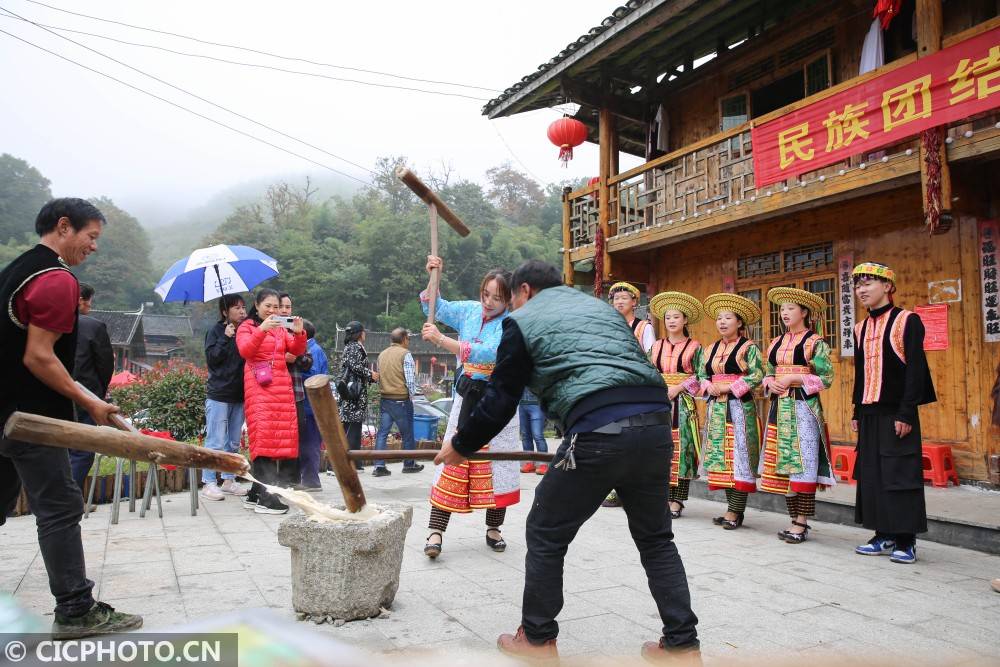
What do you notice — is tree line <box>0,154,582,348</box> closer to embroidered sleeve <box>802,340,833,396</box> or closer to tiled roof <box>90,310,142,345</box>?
tiled roof <box>90,310,142,345</box>

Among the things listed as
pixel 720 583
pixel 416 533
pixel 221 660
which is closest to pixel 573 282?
pixel 416 533

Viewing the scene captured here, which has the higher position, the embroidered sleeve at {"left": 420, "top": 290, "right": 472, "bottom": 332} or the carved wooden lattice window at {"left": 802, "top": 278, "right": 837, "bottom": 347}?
the carved wooden lattice window at {"left": 802, "top": 278, "right": 837, "bottom": 347}

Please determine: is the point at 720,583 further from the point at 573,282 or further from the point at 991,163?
the point at 573,282

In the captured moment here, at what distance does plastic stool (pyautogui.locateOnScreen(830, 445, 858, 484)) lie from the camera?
7.27m

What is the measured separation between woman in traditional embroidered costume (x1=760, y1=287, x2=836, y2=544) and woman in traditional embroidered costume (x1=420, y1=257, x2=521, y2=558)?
6.91 feet

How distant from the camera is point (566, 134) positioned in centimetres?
1027

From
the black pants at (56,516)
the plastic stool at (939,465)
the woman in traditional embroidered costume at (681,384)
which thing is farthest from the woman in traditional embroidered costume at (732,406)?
the black pants at (56,516)

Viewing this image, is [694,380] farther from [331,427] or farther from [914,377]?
[331,427]

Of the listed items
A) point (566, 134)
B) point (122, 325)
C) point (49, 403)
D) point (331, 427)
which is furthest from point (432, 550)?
point (122, 325)

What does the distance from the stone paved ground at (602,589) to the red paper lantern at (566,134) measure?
686cm

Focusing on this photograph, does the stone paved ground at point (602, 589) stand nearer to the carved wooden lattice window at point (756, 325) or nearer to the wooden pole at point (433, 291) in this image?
the wooden pole at point (433, 291)

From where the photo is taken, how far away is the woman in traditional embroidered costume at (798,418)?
15.8ft

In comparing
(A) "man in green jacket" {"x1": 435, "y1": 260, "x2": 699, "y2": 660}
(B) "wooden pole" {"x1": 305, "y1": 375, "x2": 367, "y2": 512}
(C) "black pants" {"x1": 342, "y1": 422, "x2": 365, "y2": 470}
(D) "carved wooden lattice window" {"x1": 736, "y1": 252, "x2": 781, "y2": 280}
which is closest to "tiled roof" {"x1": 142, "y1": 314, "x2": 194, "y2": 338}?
(C) "black pants" {"x1": 342, "y1": 422, "x2": 365, "y2": 470}

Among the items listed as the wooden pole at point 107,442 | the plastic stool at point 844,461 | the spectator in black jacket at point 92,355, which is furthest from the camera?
the plastic stool at point 844,461
